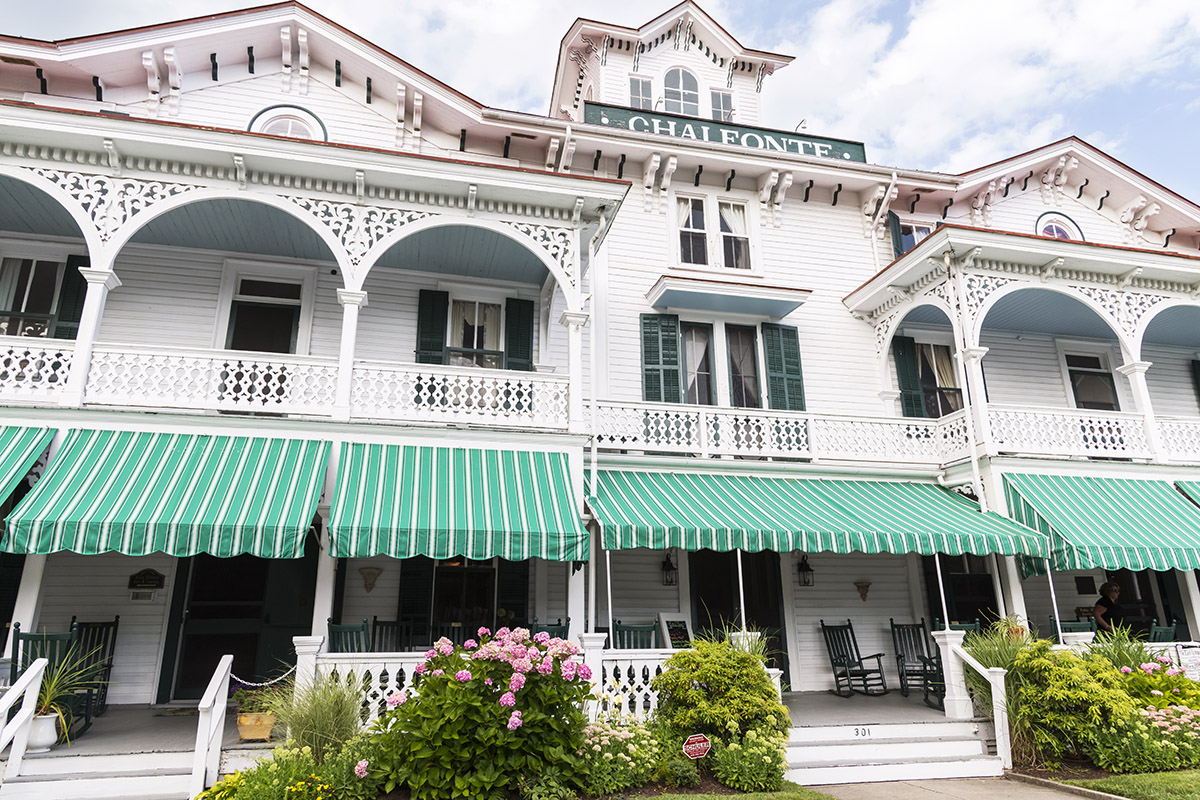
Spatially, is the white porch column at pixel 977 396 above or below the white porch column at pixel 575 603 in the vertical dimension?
above

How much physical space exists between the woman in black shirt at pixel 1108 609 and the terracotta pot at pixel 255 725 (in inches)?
459

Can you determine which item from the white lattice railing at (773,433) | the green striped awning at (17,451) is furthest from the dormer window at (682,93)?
the green striped awning at (17,451)

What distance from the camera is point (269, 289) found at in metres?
12.0

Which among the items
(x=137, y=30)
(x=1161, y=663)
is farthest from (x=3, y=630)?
(x=1161, y=663)

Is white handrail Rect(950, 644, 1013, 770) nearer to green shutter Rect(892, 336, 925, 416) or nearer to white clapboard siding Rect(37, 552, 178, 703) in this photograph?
green shutter Rect(892, 336, 925, 416)

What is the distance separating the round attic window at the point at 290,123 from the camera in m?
12.5

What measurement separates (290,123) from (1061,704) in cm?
1402

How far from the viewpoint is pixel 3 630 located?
9766 millimetres

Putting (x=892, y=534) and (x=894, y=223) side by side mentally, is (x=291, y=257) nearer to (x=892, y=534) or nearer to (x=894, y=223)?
(x=892, y=534)

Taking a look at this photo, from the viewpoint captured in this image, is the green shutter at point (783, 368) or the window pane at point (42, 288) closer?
the window pane at point (42, 288)

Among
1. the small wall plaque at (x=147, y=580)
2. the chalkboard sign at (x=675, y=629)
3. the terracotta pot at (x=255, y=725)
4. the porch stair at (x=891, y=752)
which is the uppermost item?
the small wall plaque at (x=147, y=580)

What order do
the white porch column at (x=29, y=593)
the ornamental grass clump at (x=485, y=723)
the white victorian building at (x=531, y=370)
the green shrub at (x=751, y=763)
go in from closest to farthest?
the ornamental grass clump at (x=485, y=723), the green shrub at (x=751, y=763), the white porch column at (x=29, y=593), the white victorian building at (x=531, y=370)

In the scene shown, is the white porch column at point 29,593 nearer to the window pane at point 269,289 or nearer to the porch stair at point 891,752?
the window pane at point 269,289

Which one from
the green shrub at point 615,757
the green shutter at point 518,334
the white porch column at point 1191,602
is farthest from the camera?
the green shutter at point 518,334
